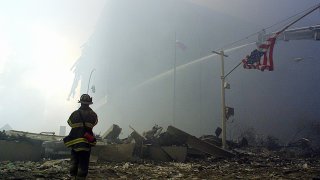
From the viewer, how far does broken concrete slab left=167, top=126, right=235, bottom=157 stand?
18.5 metres

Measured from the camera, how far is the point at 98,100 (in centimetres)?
8788

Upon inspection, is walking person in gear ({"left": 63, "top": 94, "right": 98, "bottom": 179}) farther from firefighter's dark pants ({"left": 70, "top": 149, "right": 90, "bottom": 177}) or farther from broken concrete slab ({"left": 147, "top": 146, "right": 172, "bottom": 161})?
broken concrete slab ({"left": 147, "top": 146, "right": 172, "bottom": 161})

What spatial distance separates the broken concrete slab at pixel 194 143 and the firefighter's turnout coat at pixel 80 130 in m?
10.8

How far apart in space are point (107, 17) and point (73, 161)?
83.3 meters

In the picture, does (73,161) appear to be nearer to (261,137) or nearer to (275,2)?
(261,137)

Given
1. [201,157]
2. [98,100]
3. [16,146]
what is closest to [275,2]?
[201,157]

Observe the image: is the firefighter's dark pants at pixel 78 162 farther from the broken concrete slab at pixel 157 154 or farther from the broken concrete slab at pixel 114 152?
the broken concrete slab at pixel 157 154

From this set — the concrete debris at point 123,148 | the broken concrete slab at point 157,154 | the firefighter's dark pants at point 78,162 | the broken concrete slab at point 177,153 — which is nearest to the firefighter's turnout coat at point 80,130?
the firefighter's dark pants at point 78,162

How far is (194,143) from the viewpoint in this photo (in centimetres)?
1867

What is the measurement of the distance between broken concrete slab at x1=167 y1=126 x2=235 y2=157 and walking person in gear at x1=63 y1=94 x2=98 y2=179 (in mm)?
10757

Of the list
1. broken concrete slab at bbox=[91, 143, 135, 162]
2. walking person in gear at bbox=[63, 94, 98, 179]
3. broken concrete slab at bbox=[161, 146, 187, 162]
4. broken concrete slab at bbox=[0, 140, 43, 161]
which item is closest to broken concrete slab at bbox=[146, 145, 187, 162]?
broken concrete slab at bbox=[161, 146, 187, 162]

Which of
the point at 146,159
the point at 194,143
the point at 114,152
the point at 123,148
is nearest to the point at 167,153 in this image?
the point at 146,159

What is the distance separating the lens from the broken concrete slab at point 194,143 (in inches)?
729

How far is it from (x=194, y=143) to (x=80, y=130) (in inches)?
456
